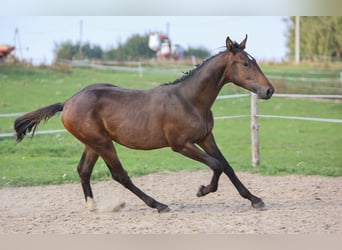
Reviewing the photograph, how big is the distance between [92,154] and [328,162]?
4.00 m

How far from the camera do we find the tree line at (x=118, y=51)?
31.1ft

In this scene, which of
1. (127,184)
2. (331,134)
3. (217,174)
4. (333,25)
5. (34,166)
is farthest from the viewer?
(333,25)

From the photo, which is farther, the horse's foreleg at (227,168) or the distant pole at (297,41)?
the distant pole at (297,41)

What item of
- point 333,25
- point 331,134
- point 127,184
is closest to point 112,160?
point 127,184

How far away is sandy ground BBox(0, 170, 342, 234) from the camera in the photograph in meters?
4.35

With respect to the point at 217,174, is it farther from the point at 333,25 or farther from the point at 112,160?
the point at 333,25

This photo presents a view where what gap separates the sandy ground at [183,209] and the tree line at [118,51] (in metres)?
3.64

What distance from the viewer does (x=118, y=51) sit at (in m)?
10.2

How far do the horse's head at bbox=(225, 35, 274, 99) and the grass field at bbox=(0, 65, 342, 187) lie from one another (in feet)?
8.04

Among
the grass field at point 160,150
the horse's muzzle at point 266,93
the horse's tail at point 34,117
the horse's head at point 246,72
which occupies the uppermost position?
the horse's head at point 246,72

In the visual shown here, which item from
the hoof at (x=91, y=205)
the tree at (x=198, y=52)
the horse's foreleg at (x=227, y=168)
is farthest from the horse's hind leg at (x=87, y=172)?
the tree at (x=198, y=52)

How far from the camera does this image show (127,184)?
489 cm

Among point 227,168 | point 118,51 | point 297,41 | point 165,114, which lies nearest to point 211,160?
point 227,168

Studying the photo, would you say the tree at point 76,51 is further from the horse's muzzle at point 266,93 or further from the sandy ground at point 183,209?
the horse's muzzle at point 266,93
